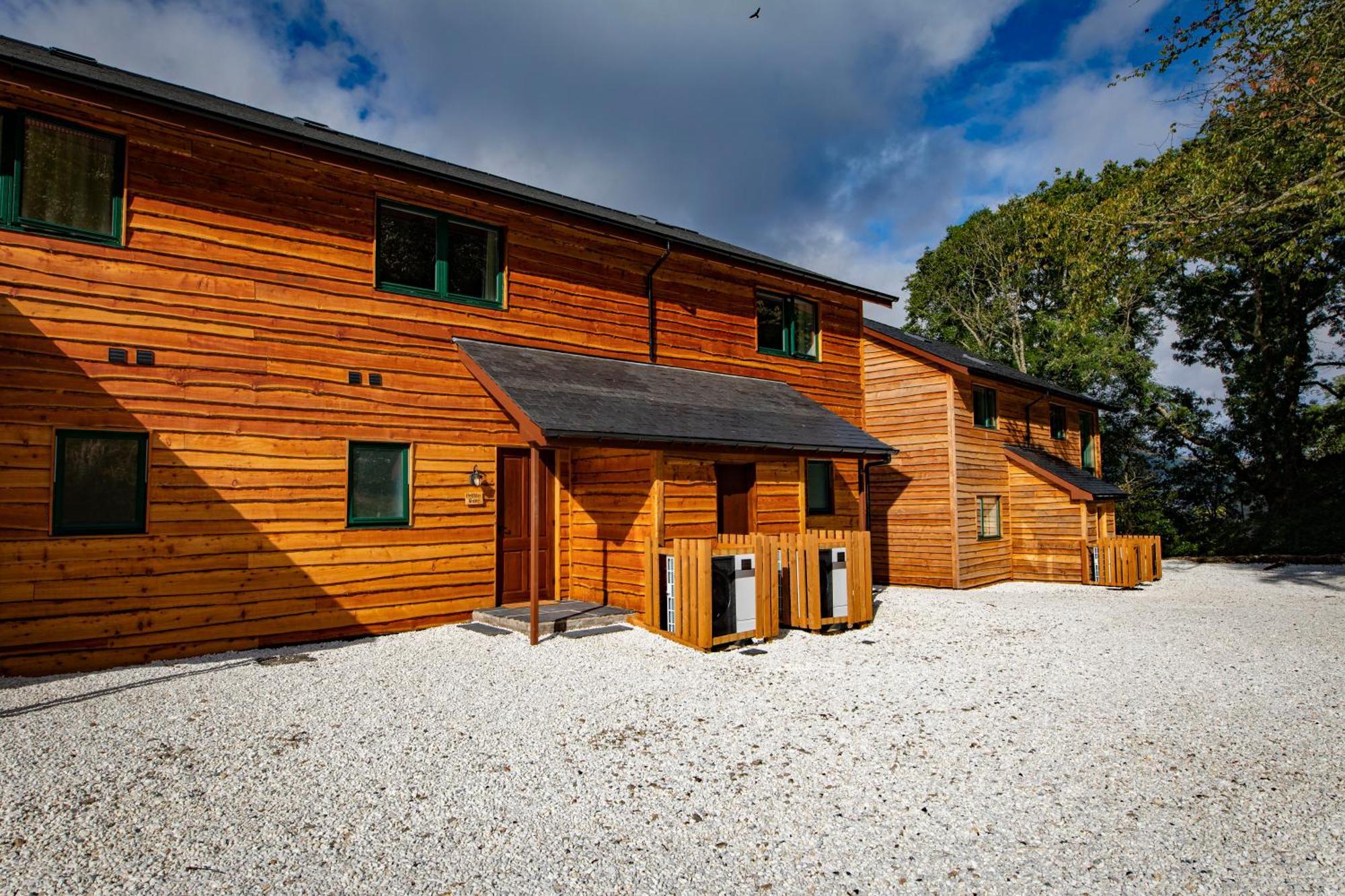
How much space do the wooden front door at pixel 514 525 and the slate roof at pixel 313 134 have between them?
396 centimetres

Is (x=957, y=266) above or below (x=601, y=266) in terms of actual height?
above

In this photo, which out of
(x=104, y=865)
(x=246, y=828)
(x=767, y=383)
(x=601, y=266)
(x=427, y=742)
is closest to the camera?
(x=104, y=865)

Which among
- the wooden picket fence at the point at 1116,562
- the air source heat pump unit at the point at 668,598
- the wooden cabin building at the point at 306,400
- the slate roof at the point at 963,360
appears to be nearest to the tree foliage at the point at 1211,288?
the slate roof at the point at 963,360

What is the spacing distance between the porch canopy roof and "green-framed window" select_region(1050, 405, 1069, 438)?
10379 millimetres

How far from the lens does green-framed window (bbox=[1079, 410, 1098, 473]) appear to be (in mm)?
21938

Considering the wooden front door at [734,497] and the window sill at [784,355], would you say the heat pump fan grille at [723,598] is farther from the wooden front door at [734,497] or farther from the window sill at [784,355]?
the window sill at [784,355]

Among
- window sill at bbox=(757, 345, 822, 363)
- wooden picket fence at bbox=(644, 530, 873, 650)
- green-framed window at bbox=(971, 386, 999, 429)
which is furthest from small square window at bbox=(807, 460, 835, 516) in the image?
green-framed window at bbox=(971, 386, 999, 429)

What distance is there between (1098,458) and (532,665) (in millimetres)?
21101

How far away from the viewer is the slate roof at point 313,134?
7535 mm

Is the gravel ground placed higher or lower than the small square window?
lower

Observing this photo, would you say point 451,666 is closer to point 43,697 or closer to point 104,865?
point 43,697

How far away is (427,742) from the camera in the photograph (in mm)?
5402

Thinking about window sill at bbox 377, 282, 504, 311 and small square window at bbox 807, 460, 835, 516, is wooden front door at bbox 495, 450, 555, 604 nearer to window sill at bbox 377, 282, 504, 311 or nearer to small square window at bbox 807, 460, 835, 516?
window sill at bbox 377, 282, 504, 311

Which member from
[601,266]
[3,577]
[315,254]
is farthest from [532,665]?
[601,266]
